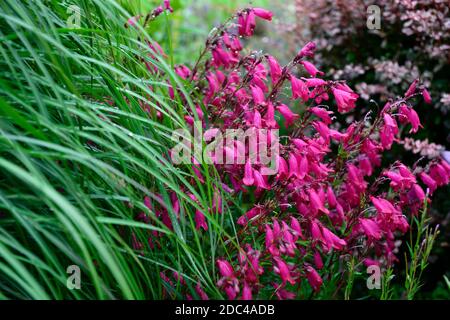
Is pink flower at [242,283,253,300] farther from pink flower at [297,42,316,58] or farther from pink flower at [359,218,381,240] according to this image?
pink flower at [297,42,316,58]

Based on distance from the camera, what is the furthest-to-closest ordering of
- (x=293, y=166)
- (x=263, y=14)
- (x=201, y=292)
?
1. (x=263, y=14)
2. (x=293, y=166)
3. (x=201, y=292)

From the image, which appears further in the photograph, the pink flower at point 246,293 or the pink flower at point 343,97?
the pink flower at point 343,97

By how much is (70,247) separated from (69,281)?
106 millimetres

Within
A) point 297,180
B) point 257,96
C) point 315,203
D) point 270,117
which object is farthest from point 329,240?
point 257,96

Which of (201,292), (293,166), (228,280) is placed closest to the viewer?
(228,280)

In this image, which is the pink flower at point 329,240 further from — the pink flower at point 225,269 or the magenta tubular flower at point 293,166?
the pink flower at point 225,269

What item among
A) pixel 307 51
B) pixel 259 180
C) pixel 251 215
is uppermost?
pixel 307 51

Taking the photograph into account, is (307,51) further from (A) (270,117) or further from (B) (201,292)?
(B) (201,292)

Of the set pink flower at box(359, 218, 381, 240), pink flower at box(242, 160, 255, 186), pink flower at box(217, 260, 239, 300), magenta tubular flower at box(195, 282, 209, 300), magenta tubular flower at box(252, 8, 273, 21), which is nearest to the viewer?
pink flower at box(217, 260, 239, 300)

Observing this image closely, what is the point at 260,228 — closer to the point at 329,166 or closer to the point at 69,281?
the point at 329,166

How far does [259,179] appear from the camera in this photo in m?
2.40

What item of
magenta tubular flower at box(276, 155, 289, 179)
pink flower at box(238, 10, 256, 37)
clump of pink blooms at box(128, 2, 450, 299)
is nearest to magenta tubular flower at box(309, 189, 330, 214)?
clump of pink blooms at box(128, 2, 450, 299)

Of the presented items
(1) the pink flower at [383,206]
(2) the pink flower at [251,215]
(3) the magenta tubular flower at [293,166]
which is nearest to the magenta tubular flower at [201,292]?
(2) the pink flower at [251,215]

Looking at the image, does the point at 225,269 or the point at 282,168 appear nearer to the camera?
the point at 225,269
